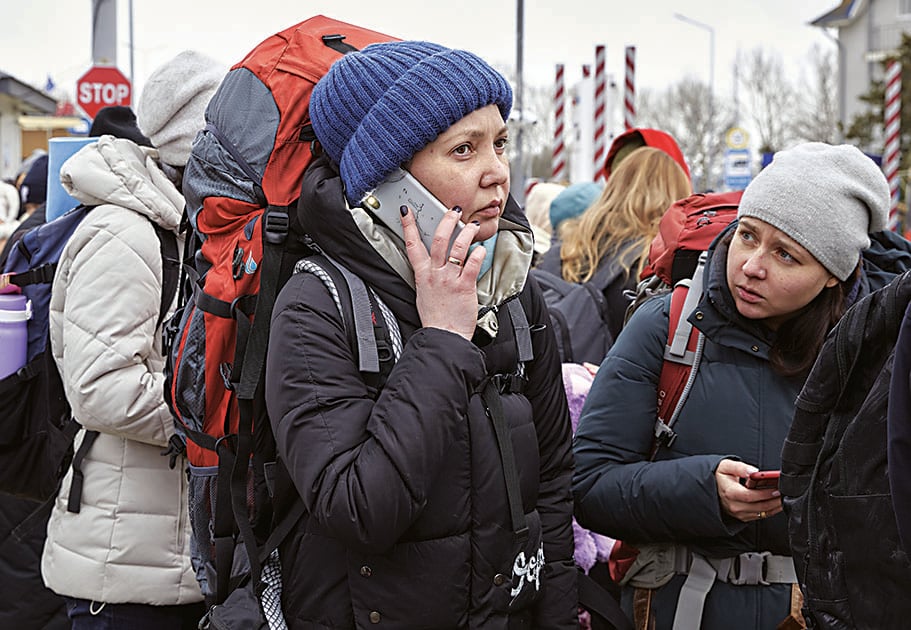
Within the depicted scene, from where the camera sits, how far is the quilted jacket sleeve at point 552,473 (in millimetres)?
2613

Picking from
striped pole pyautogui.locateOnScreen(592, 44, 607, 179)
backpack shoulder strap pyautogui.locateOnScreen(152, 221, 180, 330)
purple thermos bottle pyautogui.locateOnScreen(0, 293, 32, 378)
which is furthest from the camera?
striped pole pyautogui.locateOnScreen(592, 44, 607, 179)

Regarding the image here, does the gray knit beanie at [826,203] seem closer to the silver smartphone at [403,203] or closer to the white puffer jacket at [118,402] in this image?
the silver smartphone at [403,203]

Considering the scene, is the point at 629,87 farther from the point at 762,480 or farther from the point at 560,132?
the point at 762,480

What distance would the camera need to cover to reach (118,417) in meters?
3.29

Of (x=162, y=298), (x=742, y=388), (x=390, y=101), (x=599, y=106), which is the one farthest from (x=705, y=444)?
(x=599, y=106)

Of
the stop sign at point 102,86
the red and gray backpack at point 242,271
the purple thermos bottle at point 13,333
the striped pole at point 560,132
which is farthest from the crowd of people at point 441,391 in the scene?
the striped pole at point 560,132

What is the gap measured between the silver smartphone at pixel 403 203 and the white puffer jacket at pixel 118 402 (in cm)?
125

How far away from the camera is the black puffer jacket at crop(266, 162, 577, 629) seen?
217cm

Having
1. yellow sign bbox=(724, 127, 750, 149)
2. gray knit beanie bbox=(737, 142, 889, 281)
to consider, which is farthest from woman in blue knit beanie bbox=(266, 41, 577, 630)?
yellow sign bbox=(724, 127, 750, 149)

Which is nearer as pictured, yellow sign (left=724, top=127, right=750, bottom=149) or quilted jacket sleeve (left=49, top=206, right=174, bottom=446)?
quilted jacket sleeve (left=49, top=206, right=174, bottom=446)

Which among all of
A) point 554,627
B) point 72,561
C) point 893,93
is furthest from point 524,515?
point 893,93

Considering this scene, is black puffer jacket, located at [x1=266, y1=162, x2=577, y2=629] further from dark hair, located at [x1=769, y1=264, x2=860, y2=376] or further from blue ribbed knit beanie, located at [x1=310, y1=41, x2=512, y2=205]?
dark hair, located at [x1=769, y1=264, x2=860, y2=376]

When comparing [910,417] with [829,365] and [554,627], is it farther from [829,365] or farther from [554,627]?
[554,627]

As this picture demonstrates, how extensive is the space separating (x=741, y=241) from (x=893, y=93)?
45.7ft
